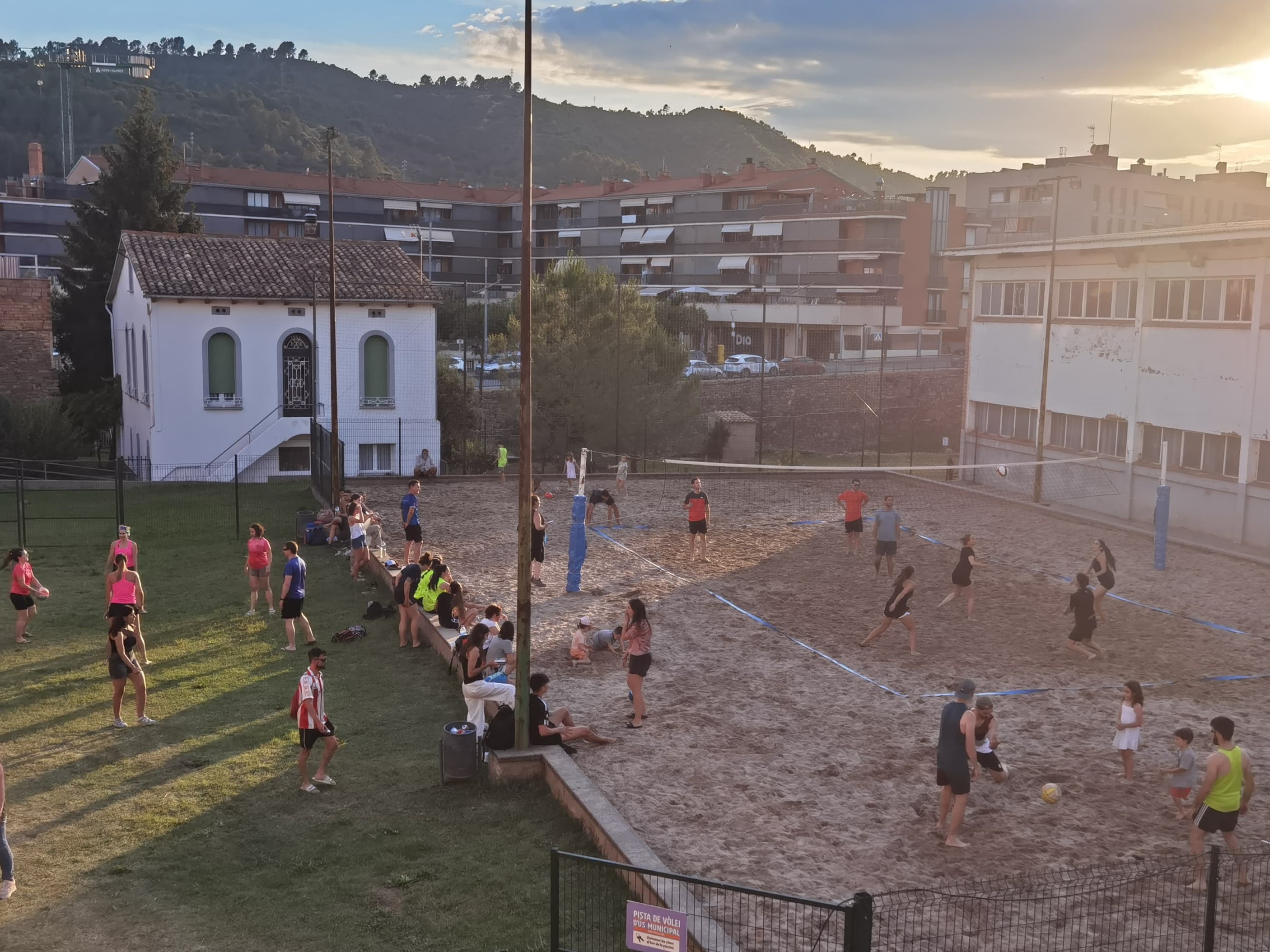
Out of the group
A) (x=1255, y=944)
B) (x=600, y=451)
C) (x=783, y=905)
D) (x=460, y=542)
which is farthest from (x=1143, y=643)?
(x=600, y=451)

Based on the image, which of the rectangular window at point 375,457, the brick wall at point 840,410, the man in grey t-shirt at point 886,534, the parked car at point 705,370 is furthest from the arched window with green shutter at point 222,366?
the parked car at point 705,370

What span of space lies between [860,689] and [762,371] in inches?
895

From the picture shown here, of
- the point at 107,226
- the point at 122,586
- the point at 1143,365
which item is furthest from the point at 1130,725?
the point at 107,226

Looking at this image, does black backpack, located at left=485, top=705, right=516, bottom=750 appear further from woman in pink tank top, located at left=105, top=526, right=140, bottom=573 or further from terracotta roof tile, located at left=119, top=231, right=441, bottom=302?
terracotta roof tile, located at left=119, top=231, right=441, bottom=302

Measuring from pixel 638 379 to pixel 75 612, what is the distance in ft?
78.3

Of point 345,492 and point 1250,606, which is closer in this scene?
point 1250,606

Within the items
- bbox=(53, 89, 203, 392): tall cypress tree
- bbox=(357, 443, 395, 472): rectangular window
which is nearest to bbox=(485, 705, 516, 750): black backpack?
bbox=(357, 443, 395, 472): rectangular window

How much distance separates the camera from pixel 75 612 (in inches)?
823

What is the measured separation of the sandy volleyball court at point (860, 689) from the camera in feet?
37.9

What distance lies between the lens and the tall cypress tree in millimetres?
50531

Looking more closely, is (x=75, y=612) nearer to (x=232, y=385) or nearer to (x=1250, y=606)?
(x=232, y=385)

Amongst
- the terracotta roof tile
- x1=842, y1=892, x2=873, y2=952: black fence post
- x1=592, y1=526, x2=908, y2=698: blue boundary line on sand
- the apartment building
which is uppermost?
the apartment building

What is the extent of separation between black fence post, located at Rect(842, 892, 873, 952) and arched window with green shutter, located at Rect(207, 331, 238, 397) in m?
34.8

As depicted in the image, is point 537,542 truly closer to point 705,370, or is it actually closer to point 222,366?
point 222,366
